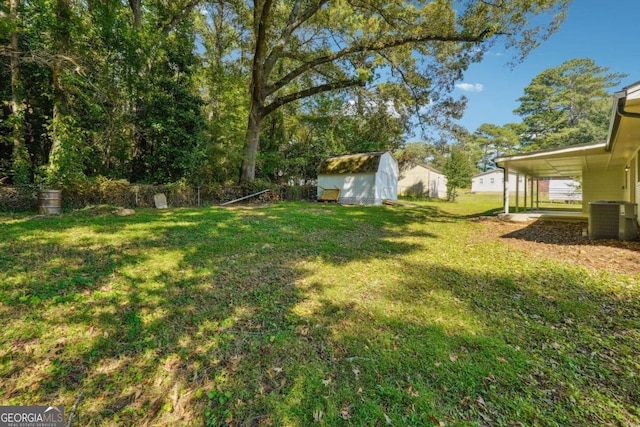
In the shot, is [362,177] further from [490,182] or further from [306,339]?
[490,182]

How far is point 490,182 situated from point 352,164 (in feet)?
100

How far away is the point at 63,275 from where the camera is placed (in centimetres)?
359

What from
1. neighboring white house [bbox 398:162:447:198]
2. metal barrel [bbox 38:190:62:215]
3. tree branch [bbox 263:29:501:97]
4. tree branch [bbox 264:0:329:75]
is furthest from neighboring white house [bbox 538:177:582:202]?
metal barrel [bbox 38:190:62:215]

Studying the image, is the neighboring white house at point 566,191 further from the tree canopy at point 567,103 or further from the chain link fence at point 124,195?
the chain link fence at point 124,195

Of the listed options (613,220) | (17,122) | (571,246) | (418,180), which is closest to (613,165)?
(613,220)

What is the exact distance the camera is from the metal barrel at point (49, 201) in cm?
821

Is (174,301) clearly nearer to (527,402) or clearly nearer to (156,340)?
(156,340)

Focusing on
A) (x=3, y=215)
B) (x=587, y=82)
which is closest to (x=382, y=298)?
(x=3, y=215)

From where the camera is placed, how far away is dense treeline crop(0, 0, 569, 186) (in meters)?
9.20

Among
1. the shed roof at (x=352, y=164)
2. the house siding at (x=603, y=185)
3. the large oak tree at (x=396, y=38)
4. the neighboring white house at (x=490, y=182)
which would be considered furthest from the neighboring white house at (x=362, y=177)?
the neighboring white house at (x=490, y=182)

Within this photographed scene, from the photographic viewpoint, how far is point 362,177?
1811 centimetres

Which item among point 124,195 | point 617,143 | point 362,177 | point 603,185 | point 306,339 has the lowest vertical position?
point 306,339

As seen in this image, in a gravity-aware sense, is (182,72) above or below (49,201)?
above

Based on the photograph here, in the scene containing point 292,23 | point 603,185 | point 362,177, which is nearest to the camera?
point 292,23
